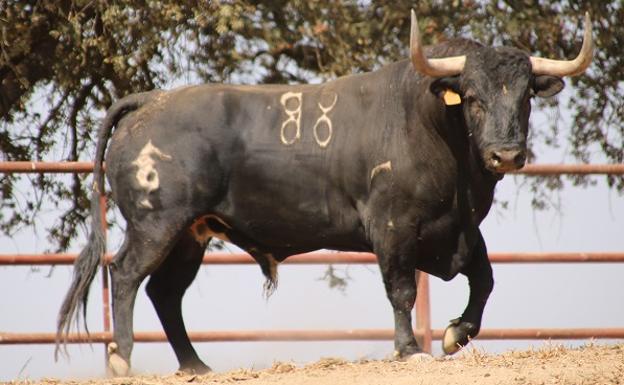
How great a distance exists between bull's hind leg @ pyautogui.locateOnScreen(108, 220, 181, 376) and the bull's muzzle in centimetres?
180

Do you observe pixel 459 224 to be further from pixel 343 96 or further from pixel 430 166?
pixel 343 96

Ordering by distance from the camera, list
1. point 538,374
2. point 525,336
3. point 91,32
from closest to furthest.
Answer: point 538,374 < point 525,336 < point 91,32

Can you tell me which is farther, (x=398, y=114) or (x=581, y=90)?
(x=581, y=90)

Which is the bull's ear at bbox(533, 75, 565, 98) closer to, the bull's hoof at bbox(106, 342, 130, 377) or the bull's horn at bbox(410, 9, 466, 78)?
the bull's horn at bbox(410, 9, 466, 78)

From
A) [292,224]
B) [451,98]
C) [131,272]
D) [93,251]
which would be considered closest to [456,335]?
[292,224]

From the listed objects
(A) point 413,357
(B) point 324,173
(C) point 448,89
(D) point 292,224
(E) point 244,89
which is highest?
(C) point 448,89

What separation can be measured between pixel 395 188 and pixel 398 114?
441mm

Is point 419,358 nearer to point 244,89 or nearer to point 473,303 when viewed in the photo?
point 473,303

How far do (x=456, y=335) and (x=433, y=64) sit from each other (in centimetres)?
140

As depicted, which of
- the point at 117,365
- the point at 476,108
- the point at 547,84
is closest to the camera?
the point at 476,108

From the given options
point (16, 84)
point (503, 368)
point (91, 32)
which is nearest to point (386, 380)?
point (503, 368)

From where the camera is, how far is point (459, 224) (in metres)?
7.15

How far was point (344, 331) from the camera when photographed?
346 inches

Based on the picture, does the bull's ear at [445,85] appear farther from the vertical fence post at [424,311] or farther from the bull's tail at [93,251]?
the vertical fence post at [424,311]
